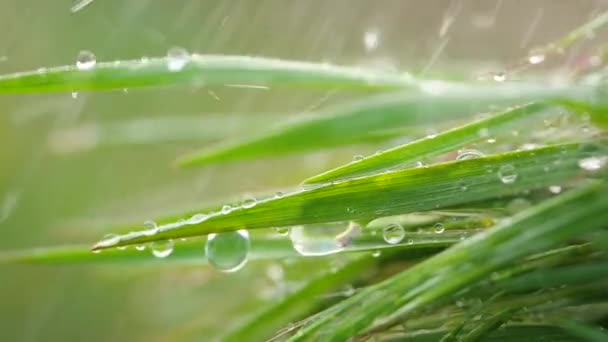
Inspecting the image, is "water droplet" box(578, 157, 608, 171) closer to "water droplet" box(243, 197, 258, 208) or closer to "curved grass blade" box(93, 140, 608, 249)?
"curved grass blade" box(93, 140, 608, 249)

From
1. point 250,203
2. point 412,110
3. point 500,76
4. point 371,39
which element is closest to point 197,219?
point 250,203

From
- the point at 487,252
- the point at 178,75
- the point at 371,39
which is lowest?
the point at 487,252

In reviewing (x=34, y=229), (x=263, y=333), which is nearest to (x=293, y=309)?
(x=263, y=333)

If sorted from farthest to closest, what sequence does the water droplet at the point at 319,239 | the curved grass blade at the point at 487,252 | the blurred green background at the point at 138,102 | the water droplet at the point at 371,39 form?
1. the water droplet at the point at 371,39
2. the blurred green background at the point at 138,102
3. the water droplet at the point at 319,239
4. the curved grass blade at the point at 487,252

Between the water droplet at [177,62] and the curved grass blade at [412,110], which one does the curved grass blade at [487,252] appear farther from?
the water droplet at [177,62]

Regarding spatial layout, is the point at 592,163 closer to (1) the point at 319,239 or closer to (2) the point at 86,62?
(1) the point at 319,239

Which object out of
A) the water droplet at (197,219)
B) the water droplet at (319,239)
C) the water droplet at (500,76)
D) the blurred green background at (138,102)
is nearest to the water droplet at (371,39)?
the blurred green background at (138,102)

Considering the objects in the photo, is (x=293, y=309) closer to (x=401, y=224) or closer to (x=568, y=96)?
(x=401, y=224)
